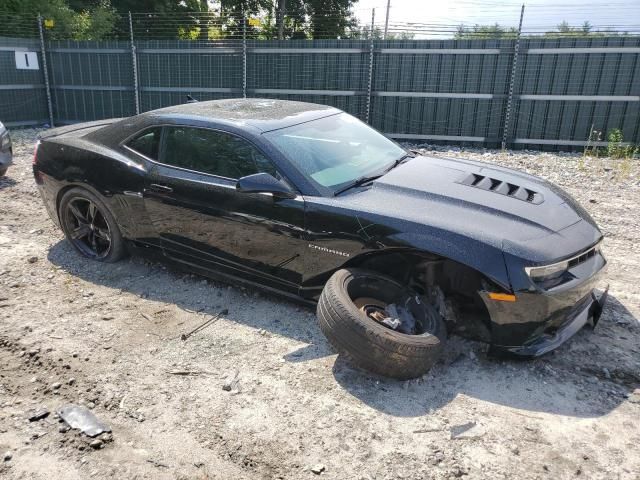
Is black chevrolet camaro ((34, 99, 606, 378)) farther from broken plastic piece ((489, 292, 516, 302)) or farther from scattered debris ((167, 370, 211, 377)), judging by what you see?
scattered debris ((167, 370, 211, 377))

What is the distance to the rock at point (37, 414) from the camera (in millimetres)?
2912

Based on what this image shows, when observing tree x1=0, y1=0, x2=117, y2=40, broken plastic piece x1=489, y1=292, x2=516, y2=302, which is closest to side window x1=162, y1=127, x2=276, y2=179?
broken plastic piece x1=489, y1=292, x2=516, y2=302

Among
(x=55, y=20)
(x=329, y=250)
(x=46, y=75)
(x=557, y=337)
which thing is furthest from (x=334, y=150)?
(x=55, y=20)

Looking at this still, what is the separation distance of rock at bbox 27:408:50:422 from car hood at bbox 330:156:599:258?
2208mm

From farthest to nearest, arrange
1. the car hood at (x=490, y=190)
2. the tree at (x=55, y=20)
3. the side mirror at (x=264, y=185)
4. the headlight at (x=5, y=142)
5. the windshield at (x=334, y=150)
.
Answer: the tree at (x=55, y=20) → the headlight at (x=5, y=142) → the windshield at (x=334, y=150) → the side mirror at (x=264, y=185) → the car hood at (x=490, y=190)

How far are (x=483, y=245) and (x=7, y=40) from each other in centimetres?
1409

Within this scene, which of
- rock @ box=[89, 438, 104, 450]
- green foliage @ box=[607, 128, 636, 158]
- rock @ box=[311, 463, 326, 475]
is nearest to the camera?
rock @ box=[311, 463, 326, 475]

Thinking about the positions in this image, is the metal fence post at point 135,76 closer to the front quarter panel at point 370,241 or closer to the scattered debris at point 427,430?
the front quarter panel at point 370,241

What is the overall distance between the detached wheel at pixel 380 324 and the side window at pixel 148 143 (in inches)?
79.7

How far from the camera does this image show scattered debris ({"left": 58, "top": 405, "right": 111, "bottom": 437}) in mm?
2811

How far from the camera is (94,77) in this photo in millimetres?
13602

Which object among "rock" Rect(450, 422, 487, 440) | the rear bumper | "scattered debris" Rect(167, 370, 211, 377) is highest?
the rear bumper

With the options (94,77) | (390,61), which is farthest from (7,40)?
(390,61)

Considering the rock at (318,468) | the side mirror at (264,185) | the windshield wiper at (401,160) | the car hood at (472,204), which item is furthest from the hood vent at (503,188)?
the rock at (318,468)
